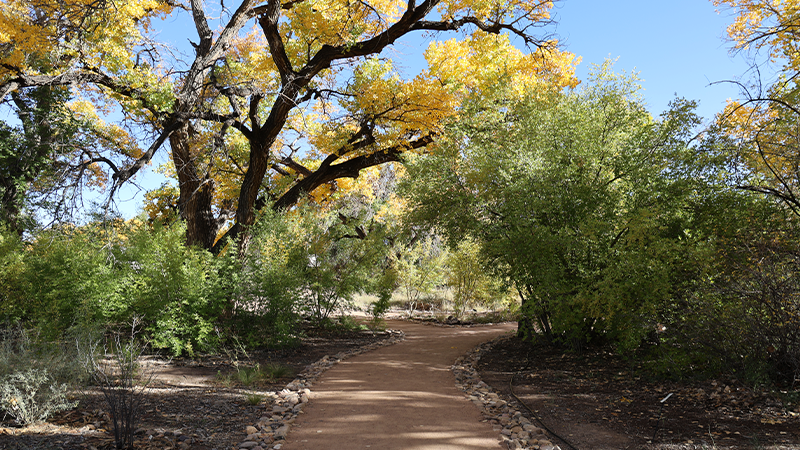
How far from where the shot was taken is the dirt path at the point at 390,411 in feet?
13.0

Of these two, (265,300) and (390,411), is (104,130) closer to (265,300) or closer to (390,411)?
(265,300)

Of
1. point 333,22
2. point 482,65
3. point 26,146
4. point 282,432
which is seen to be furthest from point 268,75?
point 282,432

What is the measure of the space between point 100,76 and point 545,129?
8.57 m

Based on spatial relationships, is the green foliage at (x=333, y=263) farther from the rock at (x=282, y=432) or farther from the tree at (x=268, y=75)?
the rock at (x=282, y=432)

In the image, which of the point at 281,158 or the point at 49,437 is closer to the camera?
the point at 49,437

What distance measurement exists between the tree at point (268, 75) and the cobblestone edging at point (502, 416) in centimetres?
551

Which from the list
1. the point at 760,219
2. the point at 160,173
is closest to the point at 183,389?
the point at 760,219

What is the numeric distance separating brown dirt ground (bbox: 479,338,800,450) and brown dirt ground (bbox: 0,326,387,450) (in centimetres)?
304

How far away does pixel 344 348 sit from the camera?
9406mm

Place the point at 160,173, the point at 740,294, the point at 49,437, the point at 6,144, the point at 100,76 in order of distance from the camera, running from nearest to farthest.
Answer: the point at 49,437
the point at 740,294
the point at 100,76
the point at 6,144
the point at 160,173

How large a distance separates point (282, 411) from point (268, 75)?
9601 mm

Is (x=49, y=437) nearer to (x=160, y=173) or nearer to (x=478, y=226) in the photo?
(x=478, y=226)

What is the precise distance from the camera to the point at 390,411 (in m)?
4.80

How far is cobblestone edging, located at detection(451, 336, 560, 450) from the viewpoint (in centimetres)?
398
